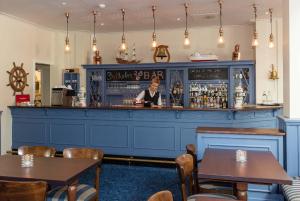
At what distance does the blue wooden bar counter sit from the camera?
5.84 meters

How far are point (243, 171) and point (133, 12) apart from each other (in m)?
5.44

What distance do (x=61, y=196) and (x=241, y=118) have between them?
3868 mm

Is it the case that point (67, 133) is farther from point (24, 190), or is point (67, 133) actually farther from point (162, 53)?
point (24, 190)

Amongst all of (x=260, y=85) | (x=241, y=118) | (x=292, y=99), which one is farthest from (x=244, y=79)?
(x=292, y=99)

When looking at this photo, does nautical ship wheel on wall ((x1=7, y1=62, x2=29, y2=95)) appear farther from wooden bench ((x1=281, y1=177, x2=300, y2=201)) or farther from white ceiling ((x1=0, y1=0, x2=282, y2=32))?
wooden bench ((x1=281, y1=177, x2=300, y2=201))

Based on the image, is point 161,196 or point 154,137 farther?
Result: point 154,137

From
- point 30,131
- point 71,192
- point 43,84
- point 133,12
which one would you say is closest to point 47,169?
point 71,192

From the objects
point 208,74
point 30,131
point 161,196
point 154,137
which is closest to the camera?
point 161,196

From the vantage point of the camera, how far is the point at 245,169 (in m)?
2.75

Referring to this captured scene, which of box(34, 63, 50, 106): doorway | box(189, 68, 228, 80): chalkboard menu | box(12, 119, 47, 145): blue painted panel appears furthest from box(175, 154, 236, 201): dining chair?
box(34, 63, 50, 106): doorway

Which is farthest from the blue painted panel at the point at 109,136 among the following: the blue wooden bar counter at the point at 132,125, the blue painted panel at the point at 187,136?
the blue painted panel at the point at 187,136

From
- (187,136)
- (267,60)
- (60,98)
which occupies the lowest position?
(187,136)

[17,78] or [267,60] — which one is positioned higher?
[267,60]

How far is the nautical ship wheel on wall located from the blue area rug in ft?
10.6
